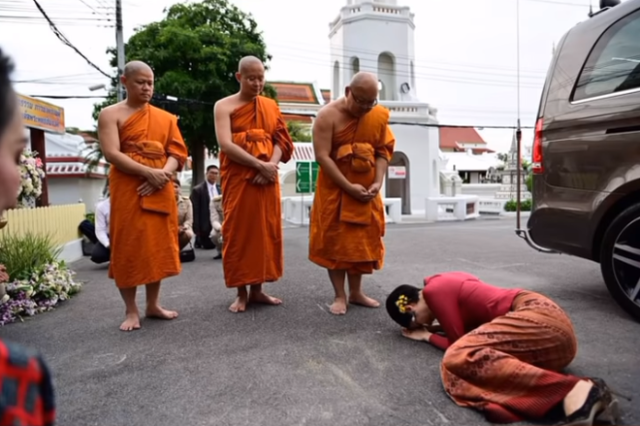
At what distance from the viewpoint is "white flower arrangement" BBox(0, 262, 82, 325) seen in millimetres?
3553

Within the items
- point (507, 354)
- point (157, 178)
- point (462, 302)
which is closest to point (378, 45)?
point (157, 178)

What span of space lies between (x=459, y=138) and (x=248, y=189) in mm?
54510

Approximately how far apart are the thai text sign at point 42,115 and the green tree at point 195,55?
186 inches

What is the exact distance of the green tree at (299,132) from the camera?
28594 mm

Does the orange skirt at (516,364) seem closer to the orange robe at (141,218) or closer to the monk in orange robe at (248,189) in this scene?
the monk in orange robe at (248,189)

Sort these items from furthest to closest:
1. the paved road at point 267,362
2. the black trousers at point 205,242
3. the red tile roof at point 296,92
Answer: the red tile roof at point 296,92, the black trousers at point 205,242, the paved road at point 267,362

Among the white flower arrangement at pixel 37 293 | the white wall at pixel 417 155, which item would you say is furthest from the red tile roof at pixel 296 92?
the white flower arrangement at pixel 37 293

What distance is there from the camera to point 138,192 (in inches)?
121

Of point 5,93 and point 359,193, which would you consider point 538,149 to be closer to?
point 359,193

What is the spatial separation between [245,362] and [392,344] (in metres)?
0.81

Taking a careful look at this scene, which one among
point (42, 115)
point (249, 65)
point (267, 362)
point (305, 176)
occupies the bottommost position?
point (267, 362)

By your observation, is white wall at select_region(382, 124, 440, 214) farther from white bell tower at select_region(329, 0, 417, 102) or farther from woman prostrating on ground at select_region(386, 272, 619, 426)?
woman prostrating on ground at select_region(386, 272, 619, 426)

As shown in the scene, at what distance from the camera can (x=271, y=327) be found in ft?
10.0

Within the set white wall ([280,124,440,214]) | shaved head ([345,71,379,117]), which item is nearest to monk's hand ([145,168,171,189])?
shaved head ([345,71,379,117])
